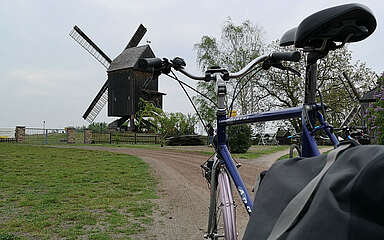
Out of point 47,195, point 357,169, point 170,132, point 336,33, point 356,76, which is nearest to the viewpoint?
point 357,169

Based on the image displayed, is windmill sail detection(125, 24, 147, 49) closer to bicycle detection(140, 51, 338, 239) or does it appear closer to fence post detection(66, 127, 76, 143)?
fence post detection(66, 127, 76, 143)

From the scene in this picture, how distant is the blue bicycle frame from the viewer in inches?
51.0

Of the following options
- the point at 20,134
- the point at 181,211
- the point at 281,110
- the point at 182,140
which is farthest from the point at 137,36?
the point at 281,110

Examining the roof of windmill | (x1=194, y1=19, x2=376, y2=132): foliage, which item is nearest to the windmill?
the roof of windmill

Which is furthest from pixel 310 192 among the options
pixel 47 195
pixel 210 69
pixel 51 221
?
pixel 47 195

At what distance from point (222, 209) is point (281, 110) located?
27.8 inches

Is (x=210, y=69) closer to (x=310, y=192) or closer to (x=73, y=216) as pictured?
(x=310, y=192)

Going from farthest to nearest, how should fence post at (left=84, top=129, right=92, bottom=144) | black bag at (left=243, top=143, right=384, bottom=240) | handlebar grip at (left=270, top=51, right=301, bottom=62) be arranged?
1. fence post at (left=84, top=129, right=92, bottom=144)
2. handlebar grip at (left=270, top=51, right=301, bottom=62)
3. black bag at (left=243, top=143, right=384, bottom=240)

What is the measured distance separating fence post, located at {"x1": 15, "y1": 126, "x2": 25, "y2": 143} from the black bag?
32640mm

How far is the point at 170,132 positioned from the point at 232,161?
27.3m

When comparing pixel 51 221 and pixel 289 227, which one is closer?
pixel 289 227

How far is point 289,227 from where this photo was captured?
0.75 metres

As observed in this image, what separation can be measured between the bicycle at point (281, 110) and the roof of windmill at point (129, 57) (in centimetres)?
3124

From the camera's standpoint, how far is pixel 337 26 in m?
1.12
